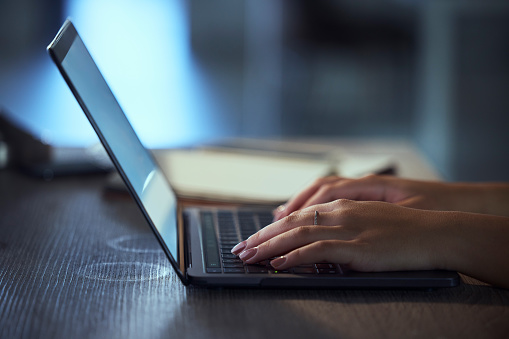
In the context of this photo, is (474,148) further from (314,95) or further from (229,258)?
(229,258)

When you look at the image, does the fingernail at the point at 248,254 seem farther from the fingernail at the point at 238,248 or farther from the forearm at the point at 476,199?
the forearm at the point at 476,199

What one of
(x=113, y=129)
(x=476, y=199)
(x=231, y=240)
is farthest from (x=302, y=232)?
(x=476, y=199)

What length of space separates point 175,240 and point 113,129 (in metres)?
0.16

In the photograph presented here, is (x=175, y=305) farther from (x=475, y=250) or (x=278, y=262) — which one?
(x=475, y=250)

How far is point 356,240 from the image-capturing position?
658mm

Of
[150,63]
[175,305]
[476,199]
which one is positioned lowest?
[175,305]

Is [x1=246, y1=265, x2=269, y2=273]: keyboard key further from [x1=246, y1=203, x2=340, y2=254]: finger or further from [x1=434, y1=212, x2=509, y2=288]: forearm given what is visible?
[x1=434, y1=212, x2=509, y2=288]: forearm

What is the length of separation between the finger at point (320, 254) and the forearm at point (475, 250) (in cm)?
10

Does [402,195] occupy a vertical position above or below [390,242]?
above

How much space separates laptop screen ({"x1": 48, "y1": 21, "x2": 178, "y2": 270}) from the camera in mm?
594

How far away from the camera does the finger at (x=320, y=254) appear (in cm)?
64

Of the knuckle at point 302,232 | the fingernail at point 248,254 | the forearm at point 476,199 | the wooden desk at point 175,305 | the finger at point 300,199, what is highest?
the finger at point 300,199

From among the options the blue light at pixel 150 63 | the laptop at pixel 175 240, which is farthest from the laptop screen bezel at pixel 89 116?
the blue light at pixel 150 63

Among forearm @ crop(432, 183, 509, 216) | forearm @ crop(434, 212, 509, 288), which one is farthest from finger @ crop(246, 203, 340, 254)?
forearm @ crop(432, 183, 509, 216)
